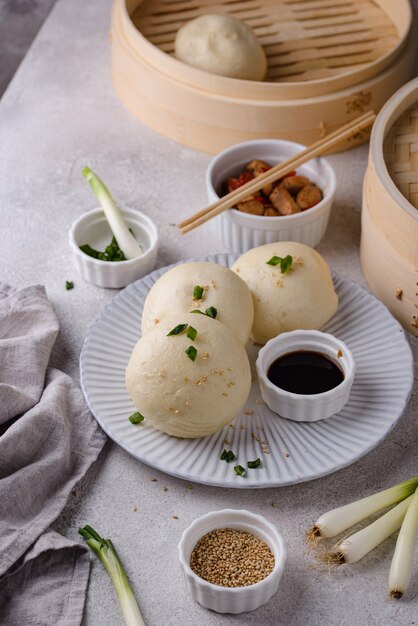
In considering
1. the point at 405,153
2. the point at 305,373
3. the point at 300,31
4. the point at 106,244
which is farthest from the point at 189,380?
the point at 300,31

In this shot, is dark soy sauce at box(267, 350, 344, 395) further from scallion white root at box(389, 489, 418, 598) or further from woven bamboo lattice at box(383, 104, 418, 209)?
woven bamboo lattice at box(383, 104, 418, 209)

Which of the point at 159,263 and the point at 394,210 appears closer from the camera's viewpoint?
the point at 394,210

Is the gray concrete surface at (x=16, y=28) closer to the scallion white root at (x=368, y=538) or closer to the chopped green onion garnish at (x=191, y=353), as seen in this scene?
the chopped green onion garnish at (x=191, y=353)

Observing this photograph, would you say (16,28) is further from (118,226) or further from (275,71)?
(118,226)

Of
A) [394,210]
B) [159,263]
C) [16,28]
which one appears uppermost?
[394,210]

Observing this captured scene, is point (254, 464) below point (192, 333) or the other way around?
below
